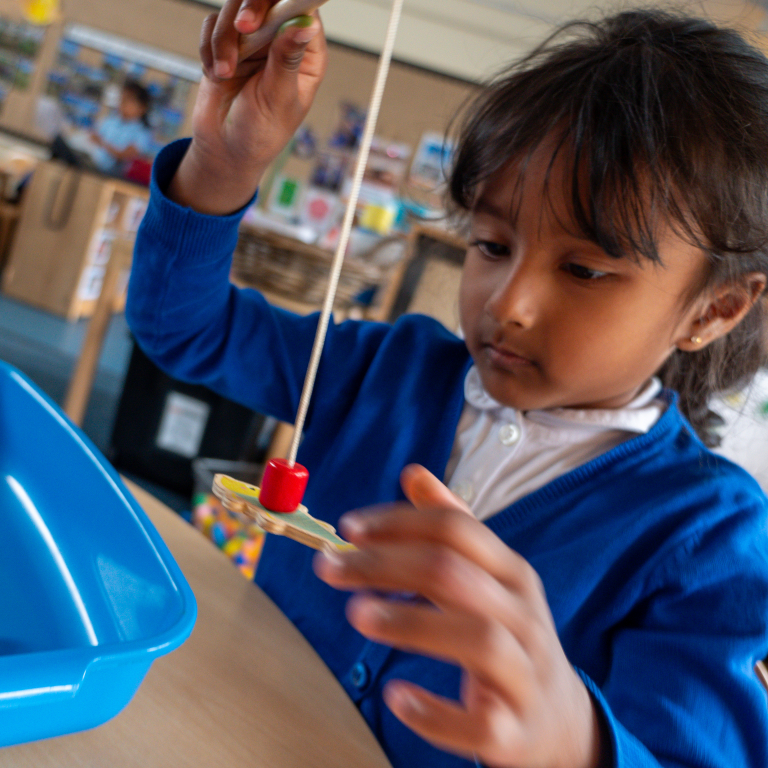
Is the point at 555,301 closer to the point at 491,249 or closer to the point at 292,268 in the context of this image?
the point at 491,249

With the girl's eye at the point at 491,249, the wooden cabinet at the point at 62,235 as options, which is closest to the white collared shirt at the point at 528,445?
the girl's eye at the point at 491,249

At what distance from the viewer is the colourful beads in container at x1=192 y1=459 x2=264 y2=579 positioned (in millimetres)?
1323

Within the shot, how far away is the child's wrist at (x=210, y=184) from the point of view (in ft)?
1.70

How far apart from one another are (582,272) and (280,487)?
27 centimetres

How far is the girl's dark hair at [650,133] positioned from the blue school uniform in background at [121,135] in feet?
11.2

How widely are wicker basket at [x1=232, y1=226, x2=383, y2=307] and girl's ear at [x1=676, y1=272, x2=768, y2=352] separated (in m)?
0.70

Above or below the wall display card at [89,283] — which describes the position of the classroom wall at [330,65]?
above

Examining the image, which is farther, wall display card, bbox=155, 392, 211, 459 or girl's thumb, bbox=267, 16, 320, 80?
wall display card, bbox=155, 392, 211, 459

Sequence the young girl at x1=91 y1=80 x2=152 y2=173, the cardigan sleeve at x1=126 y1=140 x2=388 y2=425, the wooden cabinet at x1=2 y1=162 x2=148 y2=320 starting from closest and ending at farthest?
the cardigan sleeve at x1=126 y1=140 x2=388 y2=425, the wooden cabinet at x1=2 y1=162 x2=148 y2=320, the young girl at x1=91 y1=80 x2=152 y2=173

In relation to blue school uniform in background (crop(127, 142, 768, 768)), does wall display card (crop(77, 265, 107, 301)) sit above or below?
below

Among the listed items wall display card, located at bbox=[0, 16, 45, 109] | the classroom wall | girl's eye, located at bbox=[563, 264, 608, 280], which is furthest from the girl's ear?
wall display card, located at bbox=[0, 16, 45, 109]

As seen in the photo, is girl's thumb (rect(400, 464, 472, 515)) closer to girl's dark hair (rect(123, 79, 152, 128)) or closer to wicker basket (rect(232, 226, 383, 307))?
wicker basket (rect(232, 226, 383, 307))

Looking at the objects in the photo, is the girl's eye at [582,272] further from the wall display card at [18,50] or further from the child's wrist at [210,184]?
the wall display card at [18,50]

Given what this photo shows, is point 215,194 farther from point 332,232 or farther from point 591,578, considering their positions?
point 332,232
